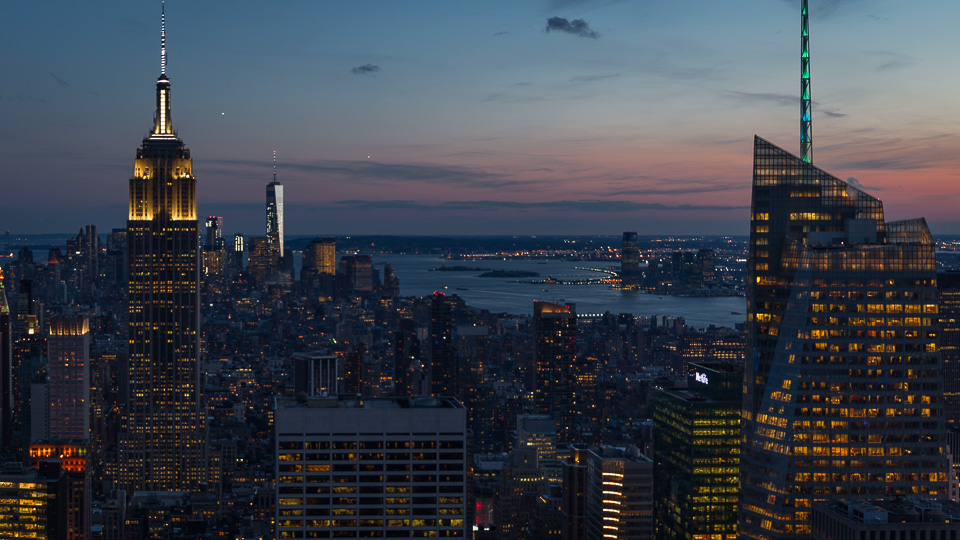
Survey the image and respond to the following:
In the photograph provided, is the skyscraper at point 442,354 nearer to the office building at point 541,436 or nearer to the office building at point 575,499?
the office building at point 541,436

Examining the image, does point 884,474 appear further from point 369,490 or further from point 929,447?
point 369,490

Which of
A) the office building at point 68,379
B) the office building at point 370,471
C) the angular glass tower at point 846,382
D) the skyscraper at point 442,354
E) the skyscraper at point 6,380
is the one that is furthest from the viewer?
the skyscraper at point 442,354

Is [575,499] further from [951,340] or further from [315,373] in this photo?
[315,373]

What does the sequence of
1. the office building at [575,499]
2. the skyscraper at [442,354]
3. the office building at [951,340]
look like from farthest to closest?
the skyscraper at [442,354] → the office building at [951,340] → the office building at [575,499]

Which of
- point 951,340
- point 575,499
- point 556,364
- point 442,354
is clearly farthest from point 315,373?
point 951,340

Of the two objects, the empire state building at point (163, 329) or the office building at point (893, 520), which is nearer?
the office building at point (893, 520)

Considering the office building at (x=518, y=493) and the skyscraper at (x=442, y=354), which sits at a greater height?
the skyscraper at (x=442, y=354)

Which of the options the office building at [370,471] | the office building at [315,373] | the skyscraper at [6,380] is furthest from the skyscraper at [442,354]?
the office building at [370,471]
